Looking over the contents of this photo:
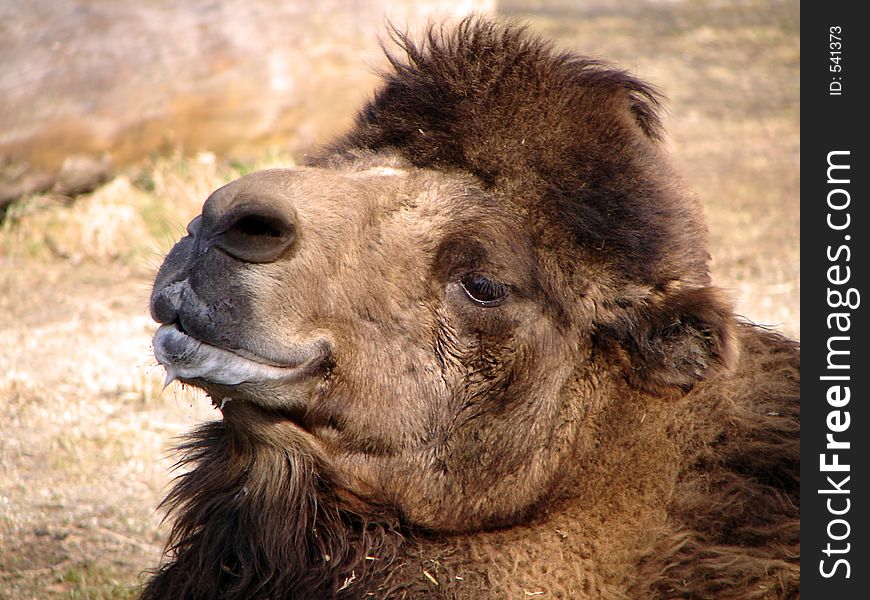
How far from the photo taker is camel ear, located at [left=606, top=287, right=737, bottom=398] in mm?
3445

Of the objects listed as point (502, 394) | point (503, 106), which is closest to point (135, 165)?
point (503, 106)

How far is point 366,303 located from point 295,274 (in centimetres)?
29

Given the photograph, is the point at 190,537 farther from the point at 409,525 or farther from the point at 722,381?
the point at 722,381

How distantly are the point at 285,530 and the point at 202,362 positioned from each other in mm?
656

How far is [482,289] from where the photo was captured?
3461 mm

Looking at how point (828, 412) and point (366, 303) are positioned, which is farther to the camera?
point (828, 412)

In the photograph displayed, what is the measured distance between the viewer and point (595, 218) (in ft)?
11.4

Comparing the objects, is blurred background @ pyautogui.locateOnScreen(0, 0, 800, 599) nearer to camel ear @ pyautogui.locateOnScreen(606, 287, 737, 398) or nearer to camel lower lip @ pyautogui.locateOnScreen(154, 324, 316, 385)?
camel lower lip @ pyautogui.locateOnScreen(154, 324, 316, 385)

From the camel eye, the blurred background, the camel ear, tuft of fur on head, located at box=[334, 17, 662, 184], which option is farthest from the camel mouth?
the blurred background

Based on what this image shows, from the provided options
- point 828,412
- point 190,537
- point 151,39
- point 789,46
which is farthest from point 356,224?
point 789,46

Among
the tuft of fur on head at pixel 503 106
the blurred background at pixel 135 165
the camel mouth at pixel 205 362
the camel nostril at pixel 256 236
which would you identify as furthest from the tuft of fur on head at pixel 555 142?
the blurred background at pixel 135 165

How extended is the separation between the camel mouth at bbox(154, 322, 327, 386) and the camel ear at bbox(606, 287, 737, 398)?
3.84 feet

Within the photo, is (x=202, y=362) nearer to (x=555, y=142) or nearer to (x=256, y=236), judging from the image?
(x=256, y=236)

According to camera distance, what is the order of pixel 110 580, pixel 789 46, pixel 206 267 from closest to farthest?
1. pixel 206 267
2. pixel 110 580
3. pixel 789 46
